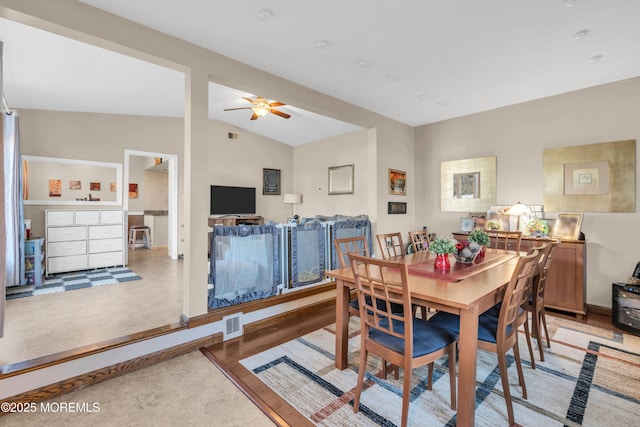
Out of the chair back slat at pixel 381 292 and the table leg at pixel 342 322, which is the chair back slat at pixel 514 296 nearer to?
the chair back slat at pixel 381 292

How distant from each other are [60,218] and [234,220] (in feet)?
10.2

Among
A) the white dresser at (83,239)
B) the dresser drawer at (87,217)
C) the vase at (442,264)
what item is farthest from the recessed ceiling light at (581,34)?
the dresser drawer at (87,217)

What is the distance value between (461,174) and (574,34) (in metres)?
2.45

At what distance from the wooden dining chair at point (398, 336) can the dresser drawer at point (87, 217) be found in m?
5.58

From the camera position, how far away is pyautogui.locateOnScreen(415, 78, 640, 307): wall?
344 cm

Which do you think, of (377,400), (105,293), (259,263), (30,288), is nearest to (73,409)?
(259,263)

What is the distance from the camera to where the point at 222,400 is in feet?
6.52

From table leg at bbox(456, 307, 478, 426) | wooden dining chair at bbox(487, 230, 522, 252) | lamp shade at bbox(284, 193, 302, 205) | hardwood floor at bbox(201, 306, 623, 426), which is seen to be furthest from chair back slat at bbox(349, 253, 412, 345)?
lamp shade at bbox(284, 193, 302, 205)

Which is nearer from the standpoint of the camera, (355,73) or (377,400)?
Result: (377,400)

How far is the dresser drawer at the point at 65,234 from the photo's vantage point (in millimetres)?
4844

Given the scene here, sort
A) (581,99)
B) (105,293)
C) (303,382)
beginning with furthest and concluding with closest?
(105,293), (581,99), (303,382)

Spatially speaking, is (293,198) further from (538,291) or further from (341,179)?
(538,291)

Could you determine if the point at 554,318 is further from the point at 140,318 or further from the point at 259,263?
the point at 140,318

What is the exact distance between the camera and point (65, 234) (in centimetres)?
498
